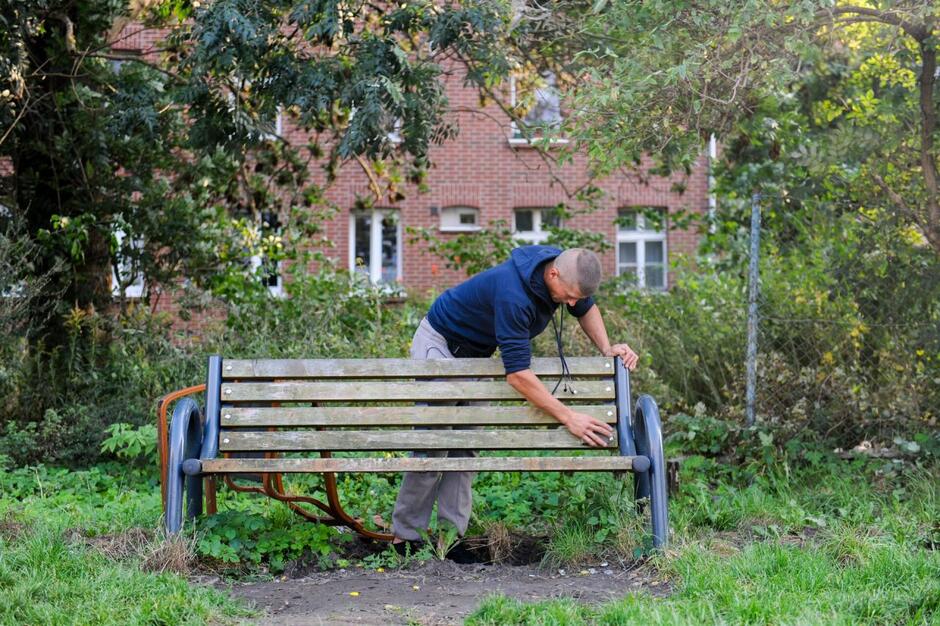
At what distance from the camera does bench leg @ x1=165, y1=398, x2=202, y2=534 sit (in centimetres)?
474

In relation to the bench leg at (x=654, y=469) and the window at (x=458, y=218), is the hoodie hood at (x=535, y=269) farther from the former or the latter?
the window at (x=458, y=218)

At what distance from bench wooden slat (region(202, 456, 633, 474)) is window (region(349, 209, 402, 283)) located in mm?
14931

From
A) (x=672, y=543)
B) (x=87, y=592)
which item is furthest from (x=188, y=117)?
(x=672, y=543)

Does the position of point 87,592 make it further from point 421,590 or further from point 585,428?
point 585,428

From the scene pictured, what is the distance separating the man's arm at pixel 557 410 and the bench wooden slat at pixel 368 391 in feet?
0.50

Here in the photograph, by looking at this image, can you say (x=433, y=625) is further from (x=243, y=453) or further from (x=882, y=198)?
(x=882, y=198)

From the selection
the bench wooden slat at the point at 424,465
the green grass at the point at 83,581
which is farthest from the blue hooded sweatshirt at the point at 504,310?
the green grass at the point at 83,581

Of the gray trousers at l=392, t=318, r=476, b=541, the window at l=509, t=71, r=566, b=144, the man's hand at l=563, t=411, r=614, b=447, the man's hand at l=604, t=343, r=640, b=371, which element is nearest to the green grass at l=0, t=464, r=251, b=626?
the gray trousers at l=392, t=318, r=476, b=541

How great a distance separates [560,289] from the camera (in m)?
5.02

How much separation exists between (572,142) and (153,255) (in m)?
4.89

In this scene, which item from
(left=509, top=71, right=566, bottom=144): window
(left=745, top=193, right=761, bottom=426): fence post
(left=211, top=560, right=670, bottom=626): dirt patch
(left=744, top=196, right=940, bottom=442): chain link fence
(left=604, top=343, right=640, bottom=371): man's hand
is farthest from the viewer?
(left=745, top=193, right=761, bottom=426): fence post

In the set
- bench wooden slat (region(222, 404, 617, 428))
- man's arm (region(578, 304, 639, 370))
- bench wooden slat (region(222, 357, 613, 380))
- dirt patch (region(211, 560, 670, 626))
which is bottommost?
dirt patch (region(211, 560, 670, 626))

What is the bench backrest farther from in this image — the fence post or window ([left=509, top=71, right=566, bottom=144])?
the fence post

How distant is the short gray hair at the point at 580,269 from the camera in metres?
4.91
